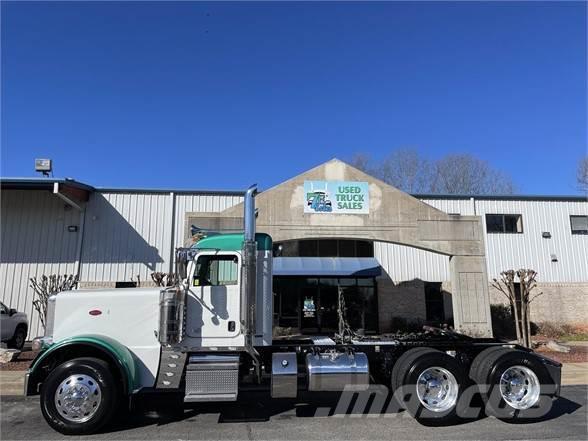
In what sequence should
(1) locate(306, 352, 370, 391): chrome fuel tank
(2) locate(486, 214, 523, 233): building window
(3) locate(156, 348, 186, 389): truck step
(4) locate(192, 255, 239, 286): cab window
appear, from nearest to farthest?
(3) locate(156, 348, 186, 389): truck step → (1) locate(306, 352, 370, 391): chrome fuel tank → (4) locate(192, 255, 239, 286): cab window → (2) locate(486, 214, 523, 233): building window

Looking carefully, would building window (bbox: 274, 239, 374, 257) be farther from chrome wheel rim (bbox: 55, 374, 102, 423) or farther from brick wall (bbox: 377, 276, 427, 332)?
chrome wheel rim (bbox: 55, 374, 102, 423)

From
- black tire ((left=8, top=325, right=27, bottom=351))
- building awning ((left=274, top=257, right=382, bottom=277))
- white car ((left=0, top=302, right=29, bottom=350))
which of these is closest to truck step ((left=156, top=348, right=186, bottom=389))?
white car ((left=0, top=302, right=29, bottom=350))

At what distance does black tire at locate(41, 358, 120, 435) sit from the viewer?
21.9 ft

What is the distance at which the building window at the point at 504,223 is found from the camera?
80.3ft

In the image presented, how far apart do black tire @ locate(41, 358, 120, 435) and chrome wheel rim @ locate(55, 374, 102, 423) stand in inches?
1.6

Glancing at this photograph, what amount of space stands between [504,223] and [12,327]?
23.1 m

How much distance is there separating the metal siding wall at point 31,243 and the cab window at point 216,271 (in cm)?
1658

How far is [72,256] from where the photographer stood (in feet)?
71.9

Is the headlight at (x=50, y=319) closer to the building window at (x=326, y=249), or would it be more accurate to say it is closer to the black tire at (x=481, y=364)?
the black tire at (x=481, y=364)

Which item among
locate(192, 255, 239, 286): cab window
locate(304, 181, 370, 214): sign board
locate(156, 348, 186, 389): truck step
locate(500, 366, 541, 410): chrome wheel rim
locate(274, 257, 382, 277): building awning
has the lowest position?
locate(500, 366, 541, 410): chrome wheel rim

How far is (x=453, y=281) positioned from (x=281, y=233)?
6346 mm

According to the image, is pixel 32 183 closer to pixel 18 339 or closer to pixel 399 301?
pixel 18 339

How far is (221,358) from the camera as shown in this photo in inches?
294

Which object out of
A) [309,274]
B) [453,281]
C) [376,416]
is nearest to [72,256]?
[309,274]
